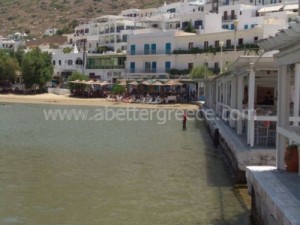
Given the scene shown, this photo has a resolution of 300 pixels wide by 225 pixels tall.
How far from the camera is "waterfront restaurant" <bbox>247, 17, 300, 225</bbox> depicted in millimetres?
8883

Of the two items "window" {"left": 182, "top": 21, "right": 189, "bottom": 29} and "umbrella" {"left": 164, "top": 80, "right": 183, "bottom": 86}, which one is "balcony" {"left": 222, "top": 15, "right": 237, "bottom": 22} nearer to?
"window" {"left": 182, "top": 21, "right": 189, "bottom": 29}

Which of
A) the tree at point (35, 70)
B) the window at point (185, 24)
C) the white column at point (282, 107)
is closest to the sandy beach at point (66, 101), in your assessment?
the tree at point (35, 70)

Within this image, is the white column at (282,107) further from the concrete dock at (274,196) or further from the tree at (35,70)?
the tree at (35,70)

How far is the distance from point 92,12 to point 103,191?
15850 centimetres

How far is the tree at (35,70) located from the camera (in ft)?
253

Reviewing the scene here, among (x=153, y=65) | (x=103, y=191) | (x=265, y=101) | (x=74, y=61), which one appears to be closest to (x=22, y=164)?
(x=103, y=191)

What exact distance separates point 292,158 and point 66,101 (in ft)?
191

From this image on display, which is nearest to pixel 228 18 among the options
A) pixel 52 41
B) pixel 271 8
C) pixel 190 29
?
pixel 271 8

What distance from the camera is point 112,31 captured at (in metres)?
92.9

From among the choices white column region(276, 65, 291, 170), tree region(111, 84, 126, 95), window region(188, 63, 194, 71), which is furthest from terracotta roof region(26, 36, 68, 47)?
white column region(276, 65, 291, 170)

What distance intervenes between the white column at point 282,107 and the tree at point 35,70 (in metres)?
67.3

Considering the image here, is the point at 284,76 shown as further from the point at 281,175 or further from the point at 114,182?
the point at 114,182

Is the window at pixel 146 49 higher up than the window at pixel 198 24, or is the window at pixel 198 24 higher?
the window at pixel 198 24

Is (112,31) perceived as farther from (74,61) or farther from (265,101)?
(265,101)
